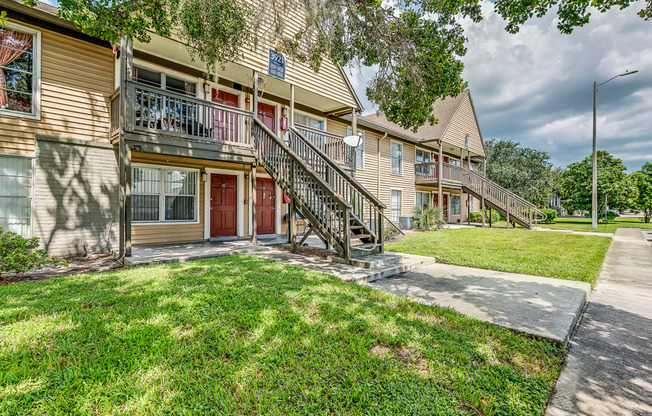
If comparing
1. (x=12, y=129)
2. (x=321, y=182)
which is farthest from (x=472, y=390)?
(x=12, y=129)

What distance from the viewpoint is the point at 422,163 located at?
56.7 ft

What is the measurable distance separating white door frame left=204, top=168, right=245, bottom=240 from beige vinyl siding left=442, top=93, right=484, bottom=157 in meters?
12.5

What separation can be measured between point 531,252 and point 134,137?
10.3 metres

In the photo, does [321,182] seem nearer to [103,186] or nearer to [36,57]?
[103,186]

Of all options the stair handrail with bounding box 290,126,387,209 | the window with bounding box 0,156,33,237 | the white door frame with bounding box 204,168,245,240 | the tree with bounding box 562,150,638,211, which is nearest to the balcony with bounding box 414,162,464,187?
the tree with bounding box 562,150,638,211

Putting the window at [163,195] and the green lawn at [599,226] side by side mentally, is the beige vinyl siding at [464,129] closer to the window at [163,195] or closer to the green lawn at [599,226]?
the green lawn at [599,226]

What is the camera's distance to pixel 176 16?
199 inches

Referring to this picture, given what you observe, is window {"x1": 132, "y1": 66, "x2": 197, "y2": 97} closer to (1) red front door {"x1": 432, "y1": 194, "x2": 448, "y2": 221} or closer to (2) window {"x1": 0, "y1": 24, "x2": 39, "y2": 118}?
(2) window {"x1": 0, "y1": 24, "x2": 39, "y2": 118}

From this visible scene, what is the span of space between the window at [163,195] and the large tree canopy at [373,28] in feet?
11.7

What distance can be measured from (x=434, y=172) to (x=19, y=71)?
17.1 meters

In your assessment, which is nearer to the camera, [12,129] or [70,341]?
[70,341]

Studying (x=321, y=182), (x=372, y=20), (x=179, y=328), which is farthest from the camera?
(x=321, y=182)

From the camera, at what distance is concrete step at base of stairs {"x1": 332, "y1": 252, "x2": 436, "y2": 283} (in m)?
5.09

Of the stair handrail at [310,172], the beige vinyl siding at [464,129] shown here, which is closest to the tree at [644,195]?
the beige vinyl siding at [464,129]
